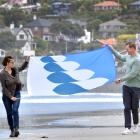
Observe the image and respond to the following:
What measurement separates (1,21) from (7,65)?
1139 inches

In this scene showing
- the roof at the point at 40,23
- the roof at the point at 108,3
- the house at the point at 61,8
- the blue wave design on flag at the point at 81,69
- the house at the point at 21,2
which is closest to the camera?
the blue wave design on flag at the point at 81,69

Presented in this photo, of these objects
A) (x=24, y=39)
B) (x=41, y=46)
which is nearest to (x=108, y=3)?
(x=24, y=39)

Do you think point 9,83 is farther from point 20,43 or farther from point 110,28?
point 110,28

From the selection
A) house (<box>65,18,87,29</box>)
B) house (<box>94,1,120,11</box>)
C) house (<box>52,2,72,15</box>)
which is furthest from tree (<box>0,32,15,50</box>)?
house (<box>94,1,120,11</box>)

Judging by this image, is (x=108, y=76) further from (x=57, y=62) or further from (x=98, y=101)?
(x=98, y=101)

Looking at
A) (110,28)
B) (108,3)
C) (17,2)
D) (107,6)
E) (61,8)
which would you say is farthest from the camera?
(17,2)

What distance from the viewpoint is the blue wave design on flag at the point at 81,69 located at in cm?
1157

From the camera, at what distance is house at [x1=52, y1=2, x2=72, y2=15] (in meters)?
41.3

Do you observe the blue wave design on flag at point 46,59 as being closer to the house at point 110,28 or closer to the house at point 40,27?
the house at point 40,27

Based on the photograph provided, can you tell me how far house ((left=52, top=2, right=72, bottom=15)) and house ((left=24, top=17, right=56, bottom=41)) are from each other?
11.8ft

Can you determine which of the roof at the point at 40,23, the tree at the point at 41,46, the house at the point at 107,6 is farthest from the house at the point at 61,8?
the tree at the point at 41,46

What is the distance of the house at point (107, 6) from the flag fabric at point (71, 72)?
2800 centimetres

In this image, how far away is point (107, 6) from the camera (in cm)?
4241

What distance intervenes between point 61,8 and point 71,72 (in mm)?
31154
